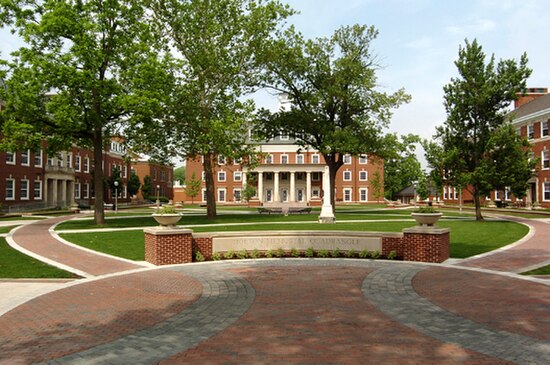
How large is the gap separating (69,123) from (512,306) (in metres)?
21.7

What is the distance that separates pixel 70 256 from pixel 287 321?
9.86 m

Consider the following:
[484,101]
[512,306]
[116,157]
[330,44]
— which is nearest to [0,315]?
[512,306]

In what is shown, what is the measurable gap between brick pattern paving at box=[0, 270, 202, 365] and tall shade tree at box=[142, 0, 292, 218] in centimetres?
1746

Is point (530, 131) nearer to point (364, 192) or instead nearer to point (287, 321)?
point (364, 192)

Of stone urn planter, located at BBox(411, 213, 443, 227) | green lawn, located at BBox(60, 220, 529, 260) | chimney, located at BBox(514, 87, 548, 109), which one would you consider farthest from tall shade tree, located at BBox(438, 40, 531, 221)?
chimney, located at BBox(514, 87, 548, 109)

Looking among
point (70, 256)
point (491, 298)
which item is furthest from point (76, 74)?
point (491, 298)

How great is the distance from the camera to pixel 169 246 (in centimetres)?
1243

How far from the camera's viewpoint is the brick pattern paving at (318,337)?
16.9 ft

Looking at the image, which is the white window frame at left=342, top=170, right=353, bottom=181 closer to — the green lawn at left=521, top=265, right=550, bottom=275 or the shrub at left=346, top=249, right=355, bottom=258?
the shrub at left=346, top=249, right=355, bottom=258

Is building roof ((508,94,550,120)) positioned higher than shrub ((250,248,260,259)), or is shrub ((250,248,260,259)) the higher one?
building roof ((508,94,550,120))

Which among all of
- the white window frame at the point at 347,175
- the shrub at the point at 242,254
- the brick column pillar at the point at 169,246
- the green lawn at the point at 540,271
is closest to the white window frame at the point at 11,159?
the brick column pillar at the point at 169,246

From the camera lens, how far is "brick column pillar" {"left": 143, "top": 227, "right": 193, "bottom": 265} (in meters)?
12.3

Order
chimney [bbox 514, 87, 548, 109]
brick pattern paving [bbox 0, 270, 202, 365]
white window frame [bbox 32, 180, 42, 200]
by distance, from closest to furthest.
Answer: brick pattern paving [bbox 0, 270, 202, 365], white window frame [bbox 32, 180, 42, 200], chimney [bbox 514, 87, 548, 109]

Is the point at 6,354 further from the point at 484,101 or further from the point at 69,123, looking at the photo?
the point at 484,101
